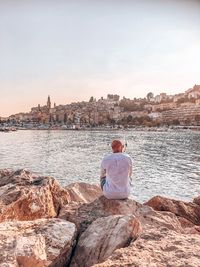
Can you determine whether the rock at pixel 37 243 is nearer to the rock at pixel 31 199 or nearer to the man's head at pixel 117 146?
the rock at pixel 31 199

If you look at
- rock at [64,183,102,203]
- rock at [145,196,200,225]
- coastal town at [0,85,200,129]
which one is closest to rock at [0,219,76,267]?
rock at [64,183,102,203]

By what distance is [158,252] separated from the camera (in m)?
1.63

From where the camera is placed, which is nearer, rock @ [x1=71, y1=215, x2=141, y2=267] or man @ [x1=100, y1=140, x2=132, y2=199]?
rock @ [x1=71, y1=215, x2=141, y2=267]

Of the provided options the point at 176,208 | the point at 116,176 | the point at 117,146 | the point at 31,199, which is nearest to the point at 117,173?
the point at 116,176

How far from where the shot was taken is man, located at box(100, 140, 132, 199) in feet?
8.94

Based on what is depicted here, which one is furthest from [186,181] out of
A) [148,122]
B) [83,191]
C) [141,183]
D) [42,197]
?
[148,122]

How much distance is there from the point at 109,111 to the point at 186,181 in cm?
8056

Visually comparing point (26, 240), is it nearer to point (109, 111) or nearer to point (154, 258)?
point (154, 258)

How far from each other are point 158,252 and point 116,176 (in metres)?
1.17

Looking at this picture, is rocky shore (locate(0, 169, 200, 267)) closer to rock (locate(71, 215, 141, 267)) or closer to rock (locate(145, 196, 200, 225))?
rock (locate(71, 215, 141, 267))

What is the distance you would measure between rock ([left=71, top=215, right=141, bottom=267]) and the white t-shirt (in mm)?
675

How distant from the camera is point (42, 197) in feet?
9.38

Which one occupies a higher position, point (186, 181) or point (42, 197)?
point (42, 197)

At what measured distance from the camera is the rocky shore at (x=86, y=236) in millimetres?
1603
